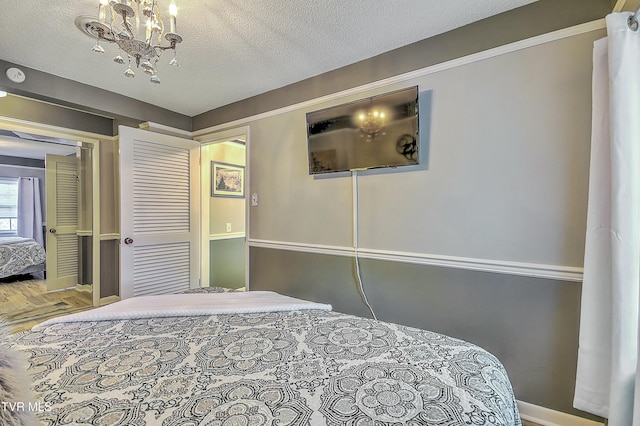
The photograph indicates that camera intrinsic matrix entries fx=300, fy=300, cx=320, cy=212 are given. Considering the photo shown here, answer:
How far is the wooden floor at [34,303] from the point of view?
131 inches

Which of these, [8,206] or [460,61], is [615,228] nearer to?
[460,61]

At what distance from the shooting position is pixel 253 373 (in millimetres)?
1081

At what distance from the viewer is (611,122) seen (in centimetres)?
130

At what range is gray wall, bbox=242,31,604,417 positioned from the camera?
1.61 metres

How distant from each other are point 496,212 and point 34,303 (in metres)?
5.24

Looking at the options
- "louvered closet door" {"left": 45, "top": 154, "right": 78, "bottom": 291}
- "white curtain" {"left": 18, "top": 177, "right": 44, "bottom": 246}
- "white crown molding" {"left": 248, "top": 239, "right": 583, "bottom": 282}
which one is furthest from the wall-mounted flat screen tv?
"white curtain" {"left": 18, "top": 177, "right": 44, "bottom": 246}

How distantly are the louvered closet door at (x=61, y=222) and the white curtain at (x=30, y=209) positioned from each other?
8.05 ft

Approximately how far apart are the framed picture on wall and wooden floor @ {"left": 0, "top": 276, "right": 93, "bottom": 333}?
206cm

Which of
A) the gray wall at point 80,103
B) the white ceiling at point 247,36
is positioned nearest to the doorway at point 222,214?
the gray wall at point 80,103

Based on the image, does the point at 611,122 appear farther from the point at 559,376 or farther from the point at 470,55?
the point at 559,376

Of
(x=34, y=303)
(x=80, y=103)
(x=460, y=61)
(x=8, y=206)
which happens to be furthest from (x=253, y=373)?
(x=8, y=206)

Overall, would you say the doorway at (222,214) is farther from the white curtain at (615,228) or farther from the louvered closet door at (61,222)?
the white curtain at (615,228)

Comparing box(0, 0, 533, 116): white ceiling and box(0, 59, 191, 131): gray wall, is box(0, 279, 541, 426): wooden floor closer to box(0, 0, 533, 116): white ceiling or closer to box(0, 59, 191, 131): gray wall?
box(0, 59, 191, 131): gray wall

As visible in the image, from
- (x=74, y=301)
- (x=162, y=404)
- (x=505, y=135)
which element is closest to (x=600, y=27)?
(x=505, y=135)
